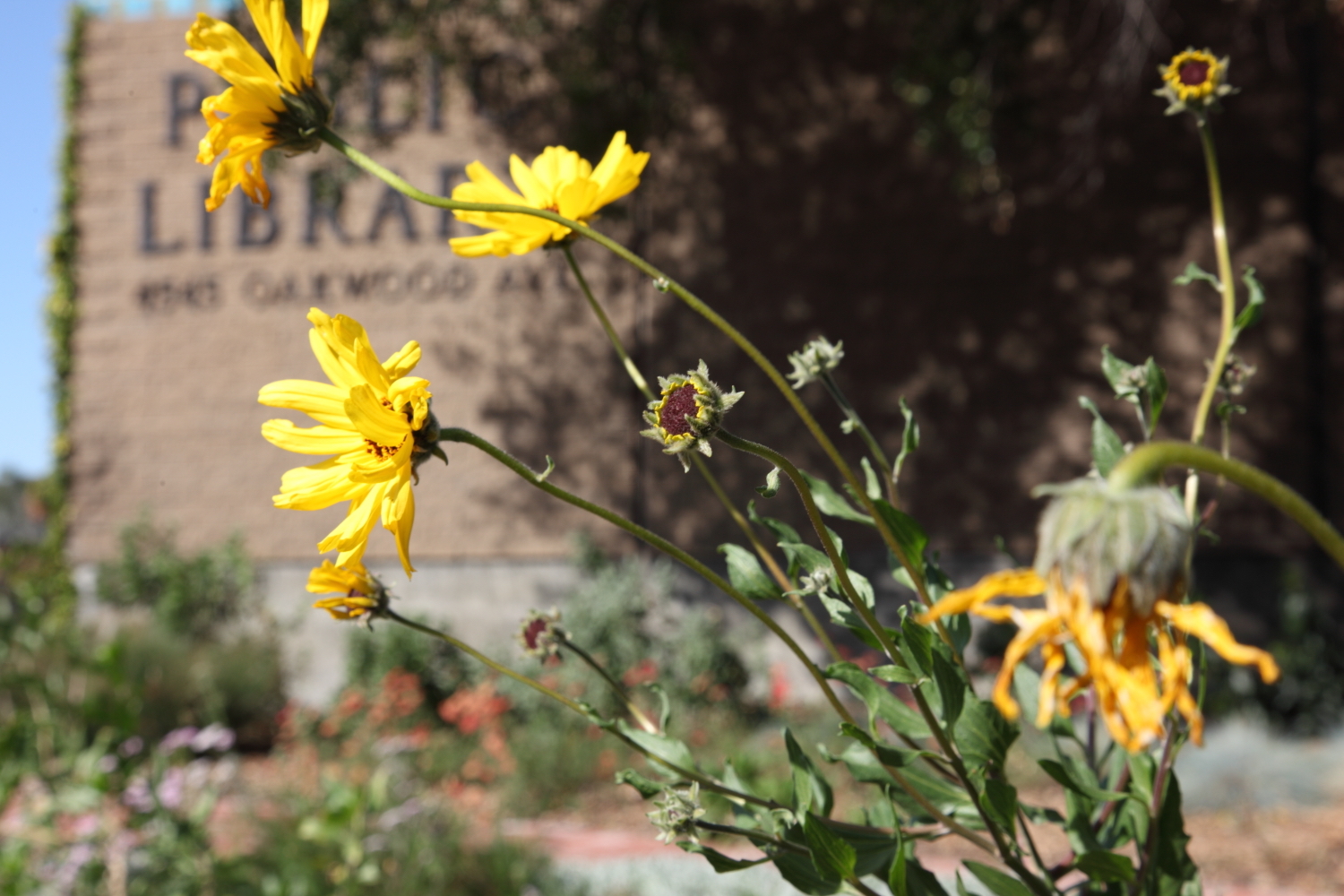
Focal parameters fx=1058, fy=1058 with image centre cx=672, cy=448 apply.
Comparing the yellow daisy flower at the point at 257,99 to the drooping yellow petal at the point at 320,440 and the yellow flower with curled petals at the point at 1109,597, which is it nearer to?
the drooping yellow petal at the point at 320,440

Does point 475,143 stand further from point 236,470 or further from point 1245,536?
point 1245,536

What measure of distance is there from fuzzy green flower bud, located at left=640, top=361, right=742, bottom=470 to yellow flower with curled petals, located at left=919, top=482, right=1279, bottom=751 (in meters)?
0.21

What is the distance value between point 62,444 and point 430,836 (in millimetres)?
5422

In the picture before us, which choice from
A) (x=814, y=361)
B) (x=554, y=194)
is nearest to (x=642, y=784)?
(x=814, y=361)

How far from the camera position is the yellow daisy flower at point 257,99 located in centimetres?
71

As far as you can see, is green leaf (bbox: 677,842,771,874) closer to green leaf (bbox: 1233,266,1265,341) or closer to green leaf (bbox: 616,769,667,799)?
green leaf (bbox: 616,769,667,799)

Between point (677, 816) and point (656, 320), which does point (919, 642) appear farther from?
point (656, 320)

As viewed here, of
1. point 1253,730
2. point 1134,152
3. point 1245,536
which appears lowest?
point 1253,730

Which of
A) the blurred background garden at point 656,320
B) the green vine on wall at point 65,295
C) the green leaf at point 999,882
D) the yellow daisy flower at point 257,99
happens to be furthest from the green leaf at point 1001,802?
the green vine on wall at point 65,295

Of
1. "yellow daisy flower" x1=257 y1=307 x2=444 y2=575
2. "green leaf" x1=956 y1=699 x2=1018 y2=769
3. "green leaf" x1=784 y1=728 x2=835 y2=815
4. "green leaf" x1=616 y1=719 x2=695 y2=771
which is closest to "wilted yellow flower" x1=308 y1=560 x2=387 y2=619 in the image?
"yellow daisy flower" x1=257 y1=307 x2=444 y2=575

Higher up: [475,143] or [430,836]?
[475,143]

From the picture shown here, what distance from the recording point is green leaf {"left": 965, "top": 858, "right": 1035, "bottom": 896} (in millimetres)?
699

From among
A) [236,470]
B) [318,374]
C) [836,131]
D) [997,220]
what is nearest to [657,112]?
[836,131]

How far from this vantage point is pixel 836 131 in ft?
21.1
